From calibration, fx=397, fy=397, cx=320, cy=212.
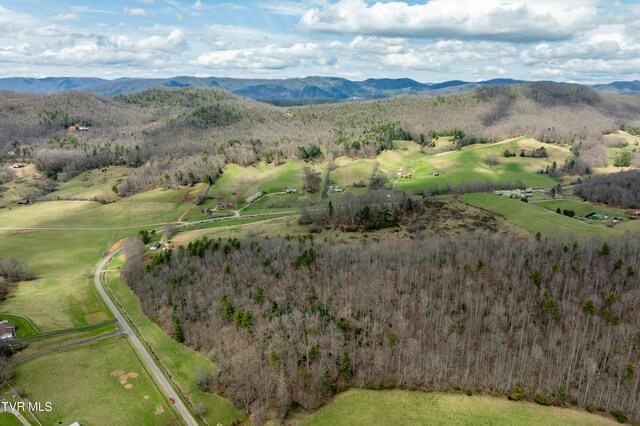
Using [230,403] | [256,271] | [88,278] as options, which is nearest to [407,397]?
[230,403]

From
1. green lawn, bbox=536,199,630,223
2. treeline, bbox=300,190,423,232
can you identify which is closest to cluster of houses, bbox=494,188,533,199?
green lawn, bbox=536,199,630,223

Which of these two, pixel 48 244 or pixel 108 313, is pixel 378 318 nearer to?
pixel 108 313

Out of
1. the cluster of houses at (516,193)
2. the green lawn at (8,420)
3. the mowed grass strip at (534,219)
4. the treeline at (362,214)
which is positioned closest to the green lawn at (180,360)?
the green lawn at (8,420)

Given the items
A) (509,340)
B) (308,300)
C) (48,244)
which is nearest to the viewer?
(509,340)

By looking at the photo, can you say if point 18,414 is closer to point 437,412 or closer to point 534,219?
point 437,412

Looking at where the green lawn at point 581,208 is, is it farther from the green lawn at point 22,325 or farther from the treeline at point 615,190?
the green lawn at point 22,325

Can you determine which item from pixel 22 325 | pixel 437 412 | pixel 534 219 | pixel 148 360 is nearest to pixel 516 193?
pixel 534 219
